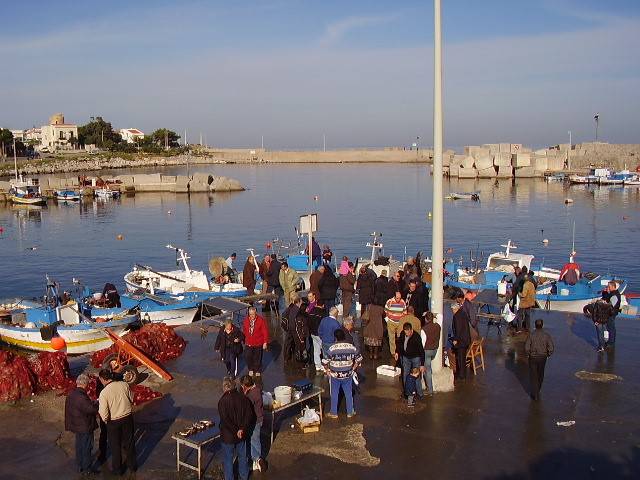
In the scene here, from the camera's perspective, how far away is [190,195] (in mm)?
94125

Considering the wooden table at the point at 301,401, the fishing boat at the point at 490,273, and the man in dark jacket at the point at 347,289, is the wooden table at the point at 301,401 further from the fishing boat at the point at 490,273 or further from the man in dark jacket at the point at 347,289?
the fishing boat at the point at 490,273

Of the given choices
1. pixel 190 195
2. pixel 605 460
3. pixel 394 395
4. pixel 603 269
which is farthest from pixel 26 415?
pixel 190 195

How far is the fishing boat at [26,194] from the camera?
8075cm

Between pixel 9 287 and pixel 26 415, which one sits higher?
pixel 26 415

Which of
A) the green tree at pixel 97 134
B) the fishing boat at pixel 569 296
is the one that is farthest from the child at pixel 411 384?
the green tree at pixel 97 134

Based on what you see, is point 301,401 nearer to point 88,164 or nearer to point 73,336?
point 73,336

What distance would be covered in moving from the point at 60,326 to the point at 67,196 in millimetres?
73236

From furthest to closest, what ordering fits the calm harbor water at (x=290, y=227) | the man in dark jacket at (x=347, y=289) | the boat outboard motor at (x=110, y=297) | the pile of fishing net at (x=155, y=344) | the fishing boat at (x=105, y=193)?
the fishing boat at (x=105, y=193) < the calm harbor water at (x=290, y=227) < the boat outboard motor at (x=110, y=297) < the man in dark jacket at (x=347, y=289) < the pile of fishing net at (x=155, y=344)

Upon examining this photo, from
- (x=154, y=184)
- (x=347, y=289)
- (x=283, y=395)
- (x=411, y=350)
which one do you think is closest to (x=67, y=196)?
(x=154, y=184)

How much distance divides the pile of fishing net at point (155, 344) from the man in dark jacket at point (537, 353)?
7121mm

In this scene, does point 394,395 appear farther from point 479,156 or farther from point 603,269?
point 479,156

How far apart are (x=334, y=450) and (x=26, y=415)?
17.4ft

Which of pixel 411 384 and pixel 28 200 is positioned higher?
pixel 28 200

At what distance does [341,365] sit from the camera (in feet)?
33.0
